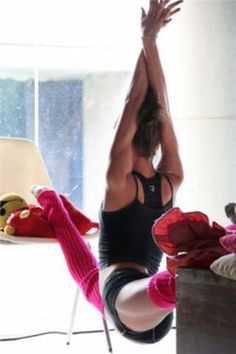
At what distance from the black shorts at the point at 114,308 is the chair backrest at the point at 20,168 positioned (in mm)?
1101

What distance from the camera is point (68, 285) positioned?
336cm

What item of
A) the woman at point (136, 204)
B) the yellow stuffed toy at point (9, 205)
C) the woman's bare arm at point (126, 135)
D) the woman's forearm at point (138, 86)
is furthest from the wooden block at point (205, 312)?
the yellow stuffed toy at point (9, 205)

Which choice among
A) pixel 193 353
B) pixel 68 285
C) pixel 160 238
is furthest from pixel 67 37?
pixel 193 353

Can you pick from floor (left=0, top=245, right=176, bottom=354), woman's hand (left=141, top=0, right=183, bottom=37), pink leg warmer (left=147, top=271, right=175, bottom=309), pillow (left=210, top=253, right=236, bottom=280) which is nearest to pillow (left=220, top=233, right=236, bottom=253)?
pillow (left=210, top=253, right=236, bottom=280)

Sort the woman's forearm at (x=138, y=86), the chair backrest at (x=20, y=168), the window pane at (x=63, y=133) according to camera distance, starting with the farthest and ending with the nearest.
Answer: the window pane at (x=63, y=133)
the chair backrest at (x=20, y=168)
the woman's forearm at (x=138, y=86)

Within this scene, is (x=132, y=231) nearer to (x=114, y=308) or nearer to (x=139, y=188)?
(x=139, y=188)

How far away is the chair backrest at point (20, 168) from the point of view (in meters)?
3.02

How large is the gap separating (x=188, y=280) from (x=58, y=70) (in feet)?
7.67

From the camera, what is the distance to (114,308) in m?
1.93

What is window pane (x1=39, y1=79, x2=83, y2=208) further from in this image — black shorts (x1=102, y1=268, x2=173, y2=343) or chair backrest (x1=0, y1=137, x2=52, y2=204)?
black shorts (x1=102, y1=268, x2=173, y2=343)

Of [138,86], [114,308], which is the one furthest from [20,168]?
[114,308]

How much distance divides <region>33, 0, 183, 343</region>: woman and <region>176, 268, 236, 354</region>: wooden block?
0.48m

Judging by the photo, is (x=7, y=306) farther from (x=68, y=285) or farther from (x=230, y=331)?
(x=230, y=331)

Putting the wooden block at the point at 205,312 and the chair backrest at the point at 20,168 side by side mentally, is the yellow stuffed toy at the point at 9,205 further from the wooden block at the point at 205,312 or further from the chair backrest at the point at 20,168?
the wooden block at the point at 205,312
